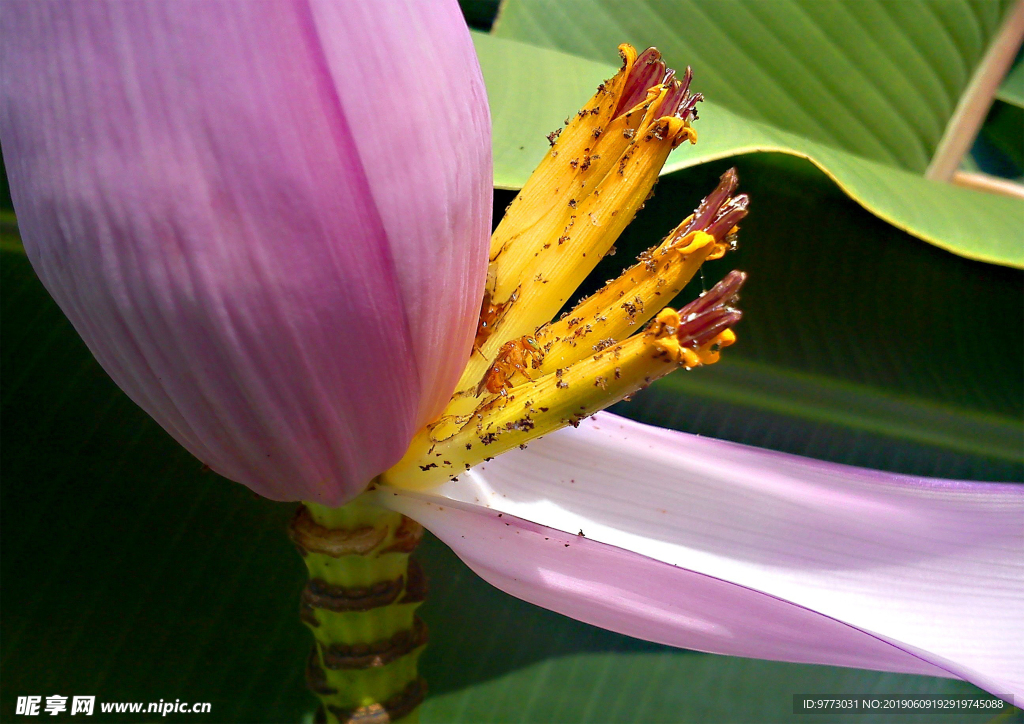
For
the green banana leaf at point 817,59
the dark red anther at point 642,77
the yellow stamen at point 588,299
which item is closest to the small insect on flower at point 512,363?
the yellow stamen at point 588,299

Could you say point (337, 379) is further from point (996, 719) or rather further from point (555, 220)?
point (996, 719)

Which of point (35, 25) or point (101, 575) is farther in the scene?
point (101, 575)

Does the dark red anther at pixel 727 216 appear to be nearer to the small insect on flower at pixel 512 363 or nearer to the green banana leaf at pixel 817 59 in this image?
the small insect on flower at pixel 512 363

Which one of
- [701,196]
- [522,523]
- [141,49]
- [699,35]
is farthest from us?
[699,35]

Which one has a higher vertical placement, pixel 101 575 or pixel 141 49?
pixel 141 49

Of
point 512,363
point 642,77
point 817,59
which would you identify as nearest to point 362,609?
point 512,363

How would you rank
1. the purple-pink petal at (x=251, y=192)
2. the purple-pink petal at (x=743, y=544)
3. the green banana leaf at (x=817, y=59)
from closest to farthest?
the purple-pink petal at (x=251, y=192), the purple-pink petal at (x=743, y=544), the green banana leaf at (x=817, y=59)

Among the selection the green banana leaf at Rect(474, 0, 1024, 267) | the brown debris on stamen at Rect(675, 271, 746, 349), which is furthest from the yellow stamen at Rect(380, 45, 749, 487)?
the green banana leaf at Rect(474, 0, 1024, 267)

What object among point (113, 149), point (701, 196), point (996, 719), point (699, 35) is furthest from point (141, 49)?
point (996, 719)
